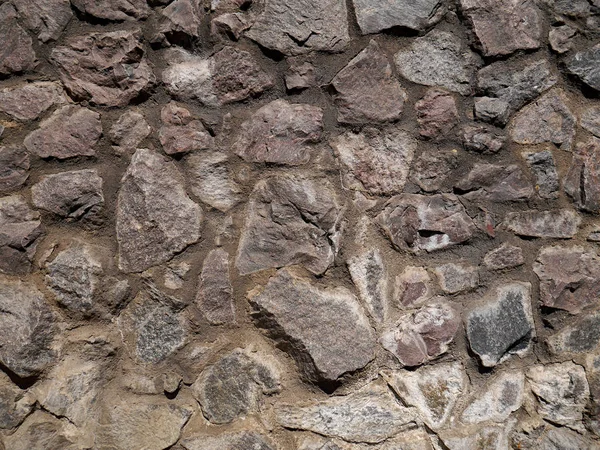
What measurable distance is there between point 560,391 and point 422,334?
382 mm

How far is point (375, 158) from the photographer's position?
1402mm

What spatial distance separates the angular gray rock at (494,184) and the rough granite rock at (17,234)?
100 cm

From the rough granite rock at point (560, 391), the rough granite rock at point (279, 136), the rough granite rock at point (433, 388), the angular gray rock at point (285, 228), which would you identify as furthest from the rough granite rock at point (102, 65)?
the rough granite rock at point (560, 391)

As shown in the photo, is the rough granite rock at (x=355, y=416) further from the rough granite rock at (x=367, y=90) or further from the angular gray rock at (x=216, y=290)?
the rough granite rock at (x=367, y=90)

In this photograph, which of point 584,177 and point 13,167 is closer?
point 13,167

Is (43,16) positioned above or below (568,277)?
above

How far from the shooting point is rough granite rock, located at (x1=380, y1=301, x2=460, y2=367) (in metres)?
1.40

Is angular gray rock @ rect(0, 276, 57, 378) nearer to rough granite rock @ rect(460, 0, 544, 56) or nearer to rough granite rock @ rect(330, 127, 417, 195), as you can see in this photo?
rough granite rock @ rect(330, 127, 417, 195)

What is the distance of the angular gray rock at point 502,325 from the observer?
1.41 metres

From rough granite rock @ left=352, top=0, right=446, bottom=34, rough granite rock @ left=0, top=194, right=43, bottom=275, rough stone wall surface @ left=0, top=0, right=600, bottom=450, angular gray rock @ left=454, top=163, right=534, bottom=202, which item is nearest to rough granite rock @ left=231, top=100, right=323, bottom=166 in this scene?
rough stone wall surface @ left=0, top=0, right=600, bottom=450

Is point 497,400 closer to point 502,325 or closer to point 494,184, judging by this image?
point 502,325

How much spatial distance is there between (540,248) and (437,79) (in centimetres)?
49

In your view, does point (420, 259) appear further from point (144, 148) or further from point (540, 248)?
point (144, 148)

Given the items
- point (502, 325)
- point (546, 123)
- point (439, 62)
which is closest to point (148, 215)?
point (439, 62)
